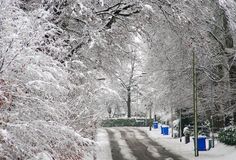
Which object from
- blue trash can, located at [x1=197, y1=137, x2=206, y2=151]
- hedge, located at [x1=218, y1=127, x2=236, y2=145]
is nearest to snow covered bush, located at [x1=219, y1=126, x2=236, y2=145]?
hedge, located at [x1=218, y1=127, x2=236, y2=145]

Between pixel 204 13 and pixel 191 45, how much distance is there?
1.25 meters

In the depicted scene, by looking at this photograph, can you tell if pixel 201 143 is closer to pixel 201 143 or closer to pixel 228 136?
pixel 201 143

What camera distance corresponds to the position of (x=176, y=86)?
27.0 metres

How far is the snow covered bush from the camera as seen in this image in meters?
22.0

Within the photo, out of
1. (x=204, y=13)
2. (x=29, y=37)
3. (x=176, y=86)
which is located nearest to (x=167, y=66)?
(x=176, y=86)

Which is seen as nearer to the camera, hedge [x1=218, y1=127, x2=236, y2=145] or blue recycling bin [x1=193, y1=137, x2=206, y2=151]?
hedge [x1=218, y1=127, x2=236, y2=145]

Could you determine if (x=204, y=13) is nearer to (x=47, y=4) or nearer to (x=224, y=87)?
(x=47, y=4)

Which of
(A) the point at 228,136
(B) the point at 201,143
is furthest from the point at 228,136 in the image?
(B) the point at 201,143

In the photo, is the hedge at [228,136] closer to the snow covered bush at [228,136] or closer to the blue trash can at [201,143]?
the snow covered bush at [228,136]

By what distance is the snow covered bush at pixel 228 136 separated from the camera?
2200 centimetres

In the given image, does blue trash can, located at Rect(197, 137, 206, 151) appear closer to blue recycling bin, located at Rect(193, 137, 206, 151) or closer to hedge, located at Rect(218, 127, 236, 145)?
blue recycling bin, located at Rect(193, 137, 206, 151)

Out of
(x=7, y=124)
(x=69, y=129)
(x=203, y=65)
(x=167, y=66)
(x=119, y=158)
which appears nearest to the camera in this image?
Answer: (x=7, y=124)

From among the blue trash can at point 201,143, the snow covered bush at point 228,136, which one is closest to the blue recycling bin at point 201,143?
the blue trash can at point 201,143

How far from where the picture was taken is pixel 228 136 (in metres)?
22.6
